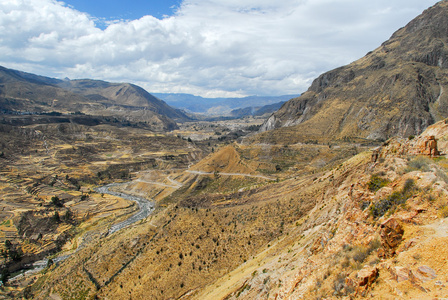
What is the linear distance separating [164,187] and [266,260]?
223 feet

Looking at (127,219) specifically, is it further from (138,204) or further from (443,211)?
(443,211)

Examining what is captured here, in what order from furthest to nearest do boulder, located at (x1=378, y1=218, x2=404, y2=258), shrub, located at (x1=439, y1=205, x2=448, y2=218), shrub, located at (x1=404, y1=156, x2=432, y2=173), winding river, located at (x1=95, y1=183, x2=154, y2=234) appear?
winding river, located at (x1=95, y1=183, x2=154, y2=234) < shrub, located at (x1=404, y1=156, x2=432, y2=173) < shrub, located at (x1=439, y1=205, x2=448, y2=218) < boulder, located at (x1=378, y1=218, x2=404, y2=258)

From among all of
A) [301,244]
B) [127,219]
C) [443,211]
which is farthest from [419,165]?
[127,219]

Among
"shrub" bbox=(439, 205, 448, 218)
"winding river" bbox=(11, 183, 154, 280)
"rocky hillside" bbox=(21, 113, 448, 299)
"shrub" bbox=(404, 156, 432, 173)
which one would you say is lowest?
"winding river" bbox=(11, 183, 154, 280)

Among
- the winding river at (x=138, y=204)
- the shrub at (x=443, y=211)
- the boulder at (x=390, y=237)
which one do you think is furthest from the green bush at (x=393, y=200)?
the winding river at (x=138, y=204)

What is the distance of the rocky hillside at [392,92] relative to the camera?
297 feet

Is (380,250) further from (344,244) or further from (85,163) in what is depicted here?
(85,163)

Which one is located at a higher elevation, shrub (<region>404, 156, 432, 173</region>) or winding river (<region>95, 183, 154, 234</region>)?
shrub (<region>404, 156, 432, 173</region>)

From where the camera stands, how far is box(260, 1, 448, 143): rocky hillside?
297 feet

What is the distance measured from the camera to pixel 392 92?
98938mm

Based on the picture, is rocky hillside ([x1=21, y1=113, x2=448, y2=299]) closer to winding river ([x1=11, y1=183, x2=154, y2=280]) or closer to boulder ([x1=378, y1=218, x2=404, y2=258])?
boulder ([x1=378, y1=218, x2=404, y2=258])

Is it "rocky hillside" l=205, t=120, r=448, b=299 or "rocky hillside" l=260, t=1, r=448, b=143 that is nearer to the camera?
"rocky hillside" l=205, t=120, r=448, b=299

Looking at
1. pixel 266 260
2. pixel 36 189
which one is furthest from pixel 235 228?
pixel 36 189

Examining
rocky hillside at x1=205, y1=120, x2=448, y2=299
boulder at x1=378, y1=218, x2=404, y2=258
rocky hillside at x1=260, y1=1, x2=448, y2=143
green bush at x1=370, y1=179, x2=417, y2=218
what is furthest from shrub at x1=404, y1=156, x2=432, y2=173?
rocky hillside at x1=260, y1=1, x2=448, y2=143
